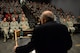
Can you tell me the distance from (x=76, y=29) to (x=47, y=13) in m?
6.93

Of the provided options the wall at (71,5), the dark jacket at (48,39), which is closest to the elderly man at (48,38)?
the dark jacket at (48,39)

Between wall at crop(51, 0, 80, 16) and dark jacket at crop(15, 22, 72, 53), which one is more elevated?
wall at crop(51, 0, 80, 16)

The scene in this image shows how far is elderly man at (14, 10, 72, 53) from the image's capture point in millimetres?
1915

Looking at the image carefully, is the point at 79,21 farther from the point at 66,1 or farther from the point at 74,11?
the point at 66,1

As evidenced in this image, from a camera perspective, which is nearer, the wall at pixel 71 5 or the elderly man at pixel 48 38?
the elderly man at pixel 48 38

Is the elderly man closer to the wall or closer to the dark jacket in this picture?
the dark jacket

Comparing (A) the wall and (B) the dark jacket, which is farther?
(A) the wall

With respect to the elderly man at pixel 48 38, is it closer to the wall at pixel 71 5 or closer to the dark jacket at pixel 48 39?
the dark jacket at pixel 48 39

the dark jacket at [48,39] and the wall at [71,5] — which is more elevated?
the wall at [71,5]

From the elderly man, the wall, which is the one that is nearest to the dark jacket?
the elderly man

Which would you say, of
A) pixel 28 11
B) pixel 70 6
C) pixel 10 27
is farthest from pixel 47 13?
pixel 70 6

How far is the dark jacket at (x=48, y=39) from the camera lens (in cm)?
191

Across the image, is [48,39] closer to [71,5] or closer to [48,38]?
[48,38]

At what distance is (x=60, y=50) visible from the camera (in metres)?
1.97
